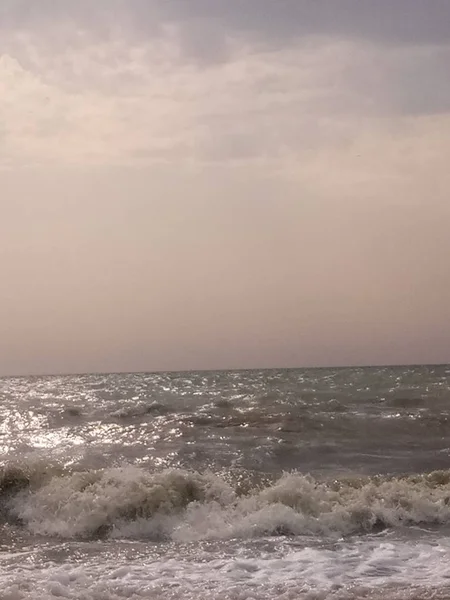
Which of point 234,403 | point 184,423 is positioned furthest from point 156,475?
point 234,403

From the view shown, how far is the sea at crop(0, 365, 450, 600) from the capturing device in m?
6.94

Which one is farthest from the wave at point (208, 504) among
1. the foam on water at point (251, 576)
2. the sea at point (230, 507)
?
the foam on water at point (251, 576)

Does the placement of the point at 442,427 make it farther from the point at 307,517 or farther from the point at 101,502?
the point at 101,502

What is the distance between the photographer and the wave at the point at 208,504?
949 centimetres

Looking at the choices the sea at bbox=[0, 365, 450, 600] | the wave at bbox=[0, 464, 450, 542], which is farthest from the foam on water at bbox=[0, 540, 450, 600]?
the wave at bbox=[0, 464, 450, 542]

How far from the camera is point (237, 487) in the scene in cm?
1164

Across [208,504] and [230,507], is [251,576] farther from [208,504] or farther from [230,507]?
[208,504]

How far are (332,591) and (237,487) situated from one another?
202 inches

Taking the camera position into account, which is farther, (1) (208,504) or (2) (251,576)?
(1) (208,504)

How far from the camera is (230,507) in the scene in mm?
10469

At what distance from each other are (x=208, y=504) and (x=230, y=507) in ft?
1.16

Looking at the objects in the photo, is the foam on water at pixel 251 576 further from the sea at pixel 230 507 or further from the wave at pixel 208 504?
the wave at pixel 208 504

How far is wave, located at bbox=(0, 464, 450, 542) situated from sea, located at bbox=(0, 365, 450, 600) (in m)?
0.03

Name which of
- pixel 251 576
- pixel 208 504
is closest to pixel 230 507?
pixel 208 504
